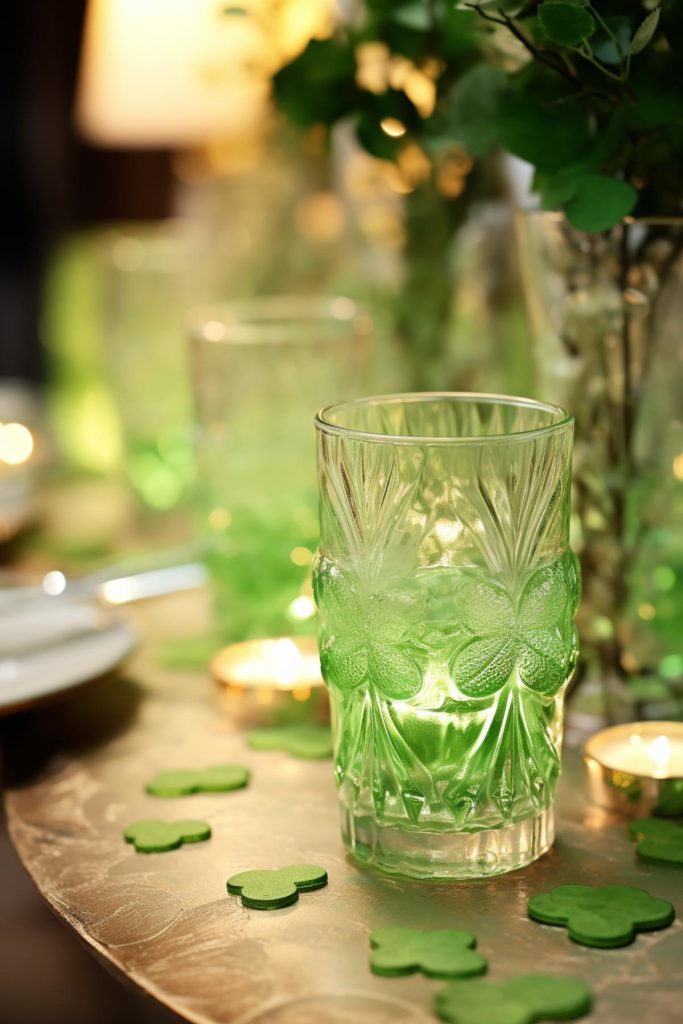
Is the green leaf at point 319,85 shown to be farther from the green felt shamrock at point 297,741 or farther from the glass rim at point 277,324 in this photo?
the green felt shamrock at point 297,741

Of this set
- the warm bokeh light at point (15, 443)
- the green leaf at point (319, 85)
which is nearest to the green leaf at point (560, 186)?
the green leaf at point (319, 85)

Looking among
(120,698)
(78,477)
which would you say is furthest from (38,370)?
(120,698)

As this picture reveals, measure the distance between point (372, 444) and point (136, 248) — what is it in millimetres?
841

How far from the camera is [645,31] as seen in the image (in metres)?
0.56

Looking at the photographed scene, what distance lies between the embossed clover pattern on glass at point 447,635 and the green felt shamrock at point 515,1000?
94 millimetres

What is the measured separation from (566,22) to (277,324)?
1.48 feet

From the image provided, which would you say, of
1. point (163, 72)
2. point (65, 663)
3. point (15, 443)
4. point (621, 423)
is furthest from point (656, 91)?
point (163, 72)

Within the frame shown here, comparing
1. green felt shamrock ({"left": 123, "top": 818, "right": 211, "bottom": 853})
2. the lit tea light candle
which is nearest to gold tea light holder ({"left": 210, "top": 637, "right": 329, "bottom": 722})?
the lit tea light candle

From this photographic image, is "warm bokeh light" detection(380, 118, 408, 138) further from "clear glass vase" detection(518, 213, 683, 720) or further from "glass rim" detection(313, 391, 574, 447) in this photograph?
"glass rim" detection(313, 391, 574, 447)

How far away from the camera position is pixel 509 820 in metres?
0.59

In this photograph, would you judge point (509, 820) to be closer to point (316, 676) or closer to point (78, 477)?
point (316, 676)

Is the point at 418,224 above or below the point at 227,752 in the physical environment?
above

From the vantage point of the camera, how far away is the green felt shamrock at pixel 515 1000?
472 mm

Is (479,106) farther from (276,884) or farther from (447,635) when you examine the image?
(276,884)
